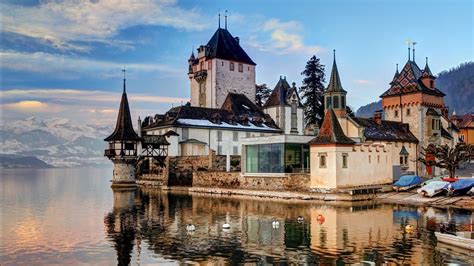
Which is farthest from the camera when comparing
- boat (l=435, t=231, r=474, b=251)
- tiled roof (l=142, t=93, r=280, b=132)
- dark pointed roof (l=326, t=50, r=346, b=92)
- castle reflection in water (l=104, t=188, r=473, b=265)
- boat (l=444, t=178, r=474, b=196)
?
tiled roof (l=142, t=93, r=280, b=132)

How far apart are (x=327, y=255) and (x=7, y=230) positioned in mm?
18721

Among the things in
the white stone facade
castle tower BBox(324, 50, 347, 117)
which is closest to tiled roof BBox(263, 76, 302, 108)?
the white stone facade

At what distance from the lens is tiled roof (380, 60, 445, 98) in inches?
2357

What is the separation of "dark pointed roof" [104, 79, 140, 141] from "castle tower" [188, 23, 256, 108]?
1594 centimetres

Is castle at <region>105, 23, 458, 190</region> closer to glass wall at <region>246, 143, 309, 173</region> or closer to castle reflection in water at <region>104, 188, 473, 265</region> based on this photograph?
glass wall at <region>246, 143, 309, 173</region>

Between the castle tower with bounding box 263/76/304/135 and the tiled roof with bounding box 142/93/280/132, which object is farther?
the castle tower with bounding box 263/76/304/135

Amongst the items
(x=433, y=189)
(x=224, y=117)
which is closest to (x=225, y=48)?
(x=224, y=117)

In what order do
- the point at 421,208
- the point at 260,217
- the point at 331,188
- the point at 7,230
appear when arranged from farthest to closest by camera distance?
the point at 331,188, the point at 421,208, the point at 260,217, the point at 7,230

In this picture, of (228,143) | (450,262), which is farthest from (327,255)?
(228,143)

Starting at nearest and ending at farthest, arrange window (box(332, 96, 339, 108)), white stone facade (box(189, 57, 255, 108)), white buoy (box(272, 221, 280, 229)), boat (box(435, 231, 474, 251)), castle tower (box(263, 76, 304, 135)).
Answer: boat (box(435, 231, 474, 251))
white buoy (box(272, 221, 280, 229))
window (box(332, 96, 339, 108))
castle tower (box(263, 76, 304, 135))
white stone facade (box(189, 57, 255, 108))

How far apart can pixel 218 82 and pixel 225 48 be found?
5913mm

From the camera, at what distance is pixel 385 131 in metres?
56.6

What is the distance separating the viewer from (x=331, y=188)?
41.8 metres

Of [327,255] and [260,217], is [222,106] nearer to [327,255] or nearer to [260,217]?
[260,217]
